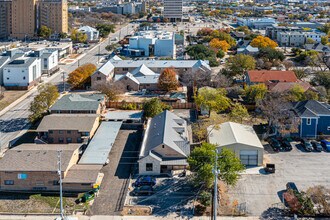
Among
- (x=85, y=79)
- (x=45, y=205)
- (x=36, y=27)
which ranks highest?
(x=36, y=27)

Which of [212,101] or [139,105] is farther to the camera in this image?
[139,105]

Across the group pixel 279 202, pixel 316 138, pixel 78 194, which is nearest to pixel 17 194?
pixel 78 194

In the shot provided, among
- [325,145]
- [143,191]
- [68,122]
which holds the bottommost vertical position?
[143,191]

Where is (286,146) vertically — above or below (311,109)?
below

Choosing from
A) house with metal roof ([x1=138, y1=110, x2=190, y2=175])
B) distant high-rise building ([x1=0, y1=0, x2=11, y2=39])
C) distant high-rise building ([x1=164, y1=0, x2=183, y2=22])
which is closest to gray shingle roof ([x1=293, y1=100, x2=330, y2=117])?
house with metal roof ([x1=138, y1=110, x2=190, y2=175])

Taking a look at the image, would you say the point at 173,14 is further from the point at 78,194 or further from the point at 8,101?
the point at 78,194

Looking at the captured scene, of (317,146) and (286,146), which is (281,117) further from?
(317,146)

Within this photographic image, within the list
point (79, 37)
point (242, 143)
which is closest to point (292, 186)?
point (242, 143)
